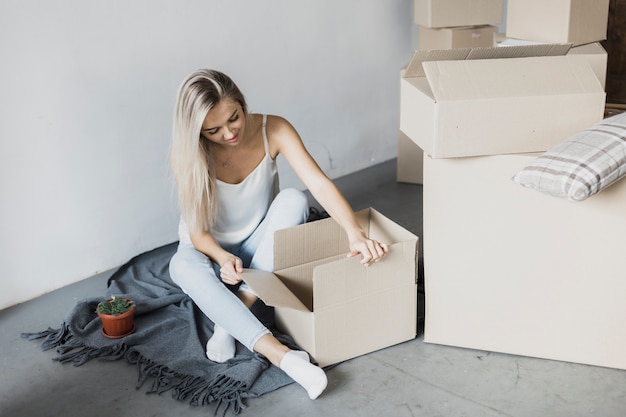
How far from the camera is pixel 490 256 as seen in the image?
6.19 feet

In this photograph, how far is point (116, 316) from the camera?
6.84ft

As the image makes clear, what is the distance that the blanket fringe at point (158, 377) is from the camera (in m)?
1.82

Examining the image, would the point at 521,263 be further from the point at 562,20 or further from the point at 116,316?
the point at 116,316

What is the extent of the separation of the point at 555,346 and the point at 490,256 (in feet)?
0.96

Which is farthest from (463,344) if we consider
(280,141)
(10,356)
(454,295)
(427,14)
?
(427,14)

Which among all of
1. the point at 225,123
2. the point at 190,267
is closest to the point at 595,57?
the point at 225,123

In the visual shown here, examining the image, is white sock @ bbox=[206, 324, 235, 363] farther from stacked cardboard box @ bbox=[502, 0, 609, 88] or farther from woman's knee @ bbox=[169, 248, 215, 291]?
stacked cardboard box @ bbox=[502, 0, 609, 88]

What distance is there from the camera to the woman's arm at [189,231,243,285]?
201 cm

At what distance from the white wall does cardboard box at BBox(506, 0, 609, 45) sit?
3.17 ft

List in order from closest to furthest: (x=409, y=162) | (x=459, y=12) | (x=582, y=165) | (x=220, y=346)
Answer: (x=582, y=165) → (x=220, y=346) → (x=459, y=12) → (x=409, y=162)

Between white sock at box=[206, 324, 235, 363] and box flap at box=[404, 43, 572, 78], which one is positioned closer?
box flap at box=[404, 43, 572, 78]

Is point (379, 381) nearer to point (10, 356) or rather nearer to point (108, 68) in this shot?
point (10, 356)

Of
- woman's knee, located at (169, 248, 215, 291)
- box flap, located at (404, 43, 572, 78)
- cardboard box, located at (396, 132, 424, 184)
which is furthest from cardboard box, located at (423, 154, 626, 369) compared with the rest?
cardboard box, located at (396, 132, 424, 184)

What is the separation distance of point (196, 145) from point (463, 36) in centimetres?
162
